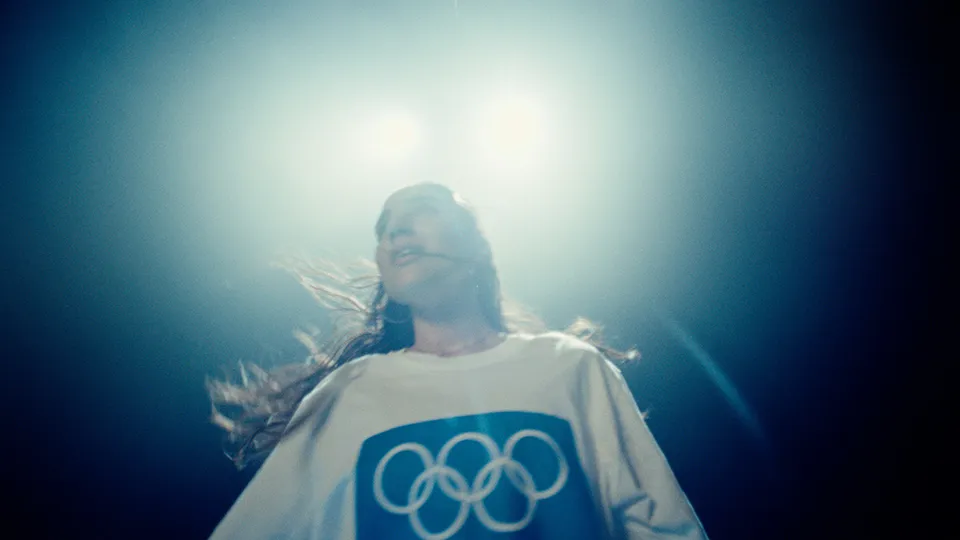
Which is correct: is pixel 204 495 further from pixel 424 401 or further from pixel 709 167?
pixel 709 167

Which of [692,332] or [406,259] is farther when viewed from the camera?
[692,332]

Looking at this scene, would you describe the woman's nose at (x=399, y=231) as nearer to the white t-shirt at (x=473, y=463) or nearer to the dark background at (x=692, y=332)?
the white t-shirt at (x=473, y=463)

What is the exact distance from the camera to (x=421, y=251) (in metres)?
1.16

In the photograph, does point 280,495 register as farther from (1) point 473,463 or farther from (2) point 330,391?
(1) point 473,463

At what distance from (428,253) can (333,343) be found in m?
0.73

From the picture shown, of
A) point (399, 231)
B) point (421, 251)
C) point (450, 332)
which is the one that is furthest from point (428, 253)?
point (450, 332)

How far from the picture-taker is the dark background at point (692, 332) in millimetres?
1511

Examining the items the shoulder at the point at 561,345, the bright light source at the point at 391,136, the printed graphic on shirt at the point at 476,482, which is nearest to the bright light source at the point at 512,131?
the bright light source at the point at 391,136

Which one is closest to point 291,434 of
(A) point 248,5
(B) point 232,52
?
(B) point 232,52

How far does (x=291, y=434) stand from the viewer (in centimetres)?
98

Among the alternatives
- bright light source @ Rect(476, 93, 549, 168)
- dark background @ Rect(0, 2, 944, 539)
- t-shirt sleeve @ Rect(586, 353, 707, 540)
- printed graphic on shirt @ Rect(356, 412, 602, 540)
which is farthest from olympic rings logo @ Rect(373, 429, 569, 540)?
bright light source @ Rect(476, 93, 549, 168)

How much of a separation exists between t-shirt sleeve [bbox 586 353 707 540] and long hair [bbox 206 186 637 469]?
44 cm

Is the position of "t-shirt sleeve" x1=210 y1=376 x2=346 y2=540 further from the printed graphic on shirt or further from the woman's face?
the woman's face

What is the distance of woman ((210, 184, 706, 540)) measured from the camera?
78 cm
